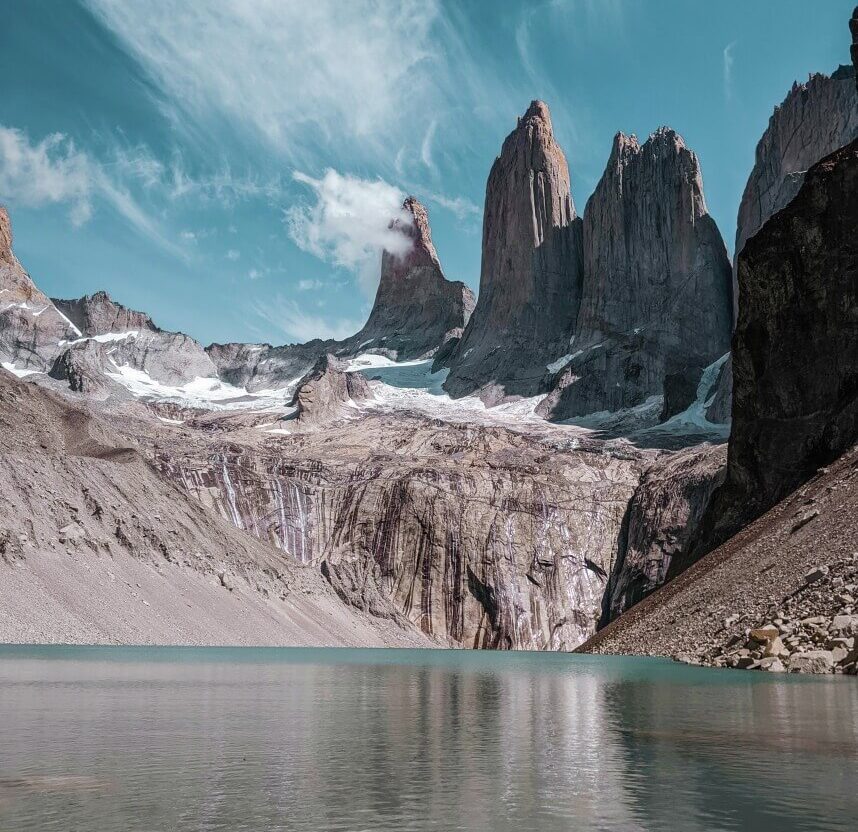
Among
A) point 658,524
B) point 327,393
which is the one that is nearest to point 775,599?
point 658,524

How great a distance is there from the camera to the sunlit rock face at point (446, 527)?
8719 cm

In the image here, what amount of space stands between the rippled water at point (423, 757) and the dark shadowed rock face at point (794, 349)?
27.4 m

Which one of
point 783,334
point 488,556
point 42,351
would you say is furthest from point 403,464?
point 42,351

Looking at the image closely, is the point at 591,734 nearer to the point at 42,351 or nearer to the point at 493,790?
the point at 493,790

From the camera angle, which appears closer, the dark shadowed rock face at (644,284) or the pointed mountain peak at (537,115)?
the dark shadowed rock face at (644,284)

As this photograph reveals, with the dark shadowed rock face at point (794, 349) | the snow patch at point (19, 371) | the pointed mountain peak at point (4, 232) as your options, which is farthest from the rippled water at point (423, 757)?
the pointed mountain peak at point (4, 232)

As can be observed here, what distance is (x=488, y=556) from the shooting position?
9081cm

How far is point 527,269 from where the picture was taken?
16575cm

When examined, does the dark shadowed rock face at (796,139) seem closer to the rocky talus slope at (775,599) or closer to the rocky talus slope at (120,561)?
the rocky talus slope at (120,561)

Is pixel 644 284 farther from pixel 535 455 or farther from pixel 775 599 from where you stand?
pixel 775 599

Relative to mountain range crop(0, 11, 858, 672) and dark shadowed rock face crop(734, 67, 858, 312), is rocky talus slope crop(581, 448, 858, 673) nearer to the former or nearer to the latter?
mountain range crop(0, 11, 858, 672)

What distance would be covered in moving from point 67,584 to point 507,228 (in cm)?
13423

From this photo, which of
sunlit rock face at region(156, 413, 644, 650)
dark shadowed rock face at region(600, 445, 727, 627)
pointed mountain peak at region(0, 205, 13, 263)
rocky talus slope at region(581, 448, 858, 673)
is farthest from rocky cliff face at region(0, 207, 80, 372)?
rocky talus slope at region(581, 448, 858, 673)

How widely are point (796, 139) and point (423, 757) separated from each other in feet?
425
